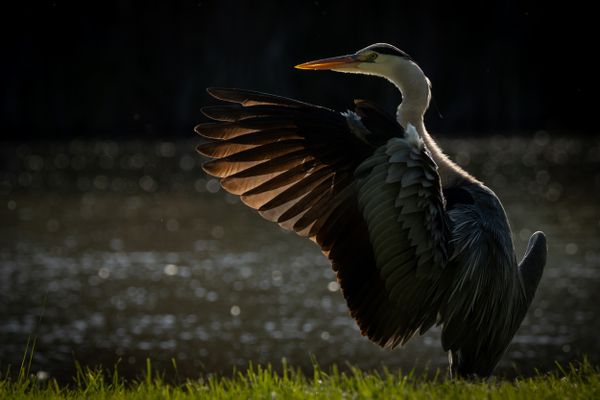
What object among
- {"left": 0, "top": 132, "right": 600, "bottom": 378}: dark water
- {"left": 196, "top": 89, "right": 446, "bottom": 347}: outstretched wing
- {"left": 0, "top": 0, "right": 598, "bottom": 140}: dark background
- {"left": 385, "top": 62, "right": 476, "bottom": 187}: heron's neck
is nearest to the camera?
{"left": 196, "top": 89, "right": 446, "bottom": 347}: outstretched wing

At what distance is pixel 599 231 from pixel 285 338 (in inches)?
511

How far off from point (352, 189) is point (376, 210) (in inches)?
15.5

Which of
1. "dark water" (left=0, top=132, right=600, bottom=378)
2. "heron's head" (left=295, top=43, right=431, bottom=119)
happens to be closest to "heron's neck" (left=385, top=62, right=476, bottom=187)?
"heron's head" (left=295, top=43, right=431, bottom=119)

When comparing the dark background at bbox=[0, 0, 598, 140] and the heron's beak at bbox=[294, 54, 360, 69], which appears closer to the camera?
the heron's beak at bbox=[294, 54, 360, 69]

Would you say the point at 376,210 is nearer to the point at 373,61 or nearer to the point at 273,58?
the point at 373,61

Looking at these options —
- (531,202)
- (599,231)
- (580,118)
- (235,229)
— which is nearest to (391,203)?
(599,231)

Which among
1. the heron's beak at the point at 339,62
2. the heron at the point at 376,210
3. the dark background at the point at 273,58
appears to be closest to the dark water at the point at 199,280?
the heron's beak at the point at 339,62

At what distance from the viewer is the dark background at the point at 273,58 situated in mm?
67312

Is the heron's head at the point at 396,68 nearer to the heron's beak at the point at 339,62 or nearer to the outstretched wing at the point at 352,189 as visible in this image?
the heron's beak at the point at 339,62

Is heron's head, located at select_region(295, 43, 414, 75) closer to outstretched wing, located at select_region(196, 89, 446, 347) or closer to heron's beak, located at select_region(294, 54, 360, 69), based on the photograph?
heron's beak, located at select_region(294, 54, 360, 69)

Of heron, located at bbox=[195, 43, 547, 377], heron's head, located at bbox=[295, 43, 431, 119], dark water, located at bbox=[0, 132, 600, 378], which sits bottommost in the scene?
dark water, located at bbox=[0, 132, 600, 378]

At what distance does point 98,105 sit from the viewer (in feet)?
222

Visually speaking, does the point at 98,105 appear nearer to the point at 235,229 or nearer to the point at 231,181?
the point at 235,229

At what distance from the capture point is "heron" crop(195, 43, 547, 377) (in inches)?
232
